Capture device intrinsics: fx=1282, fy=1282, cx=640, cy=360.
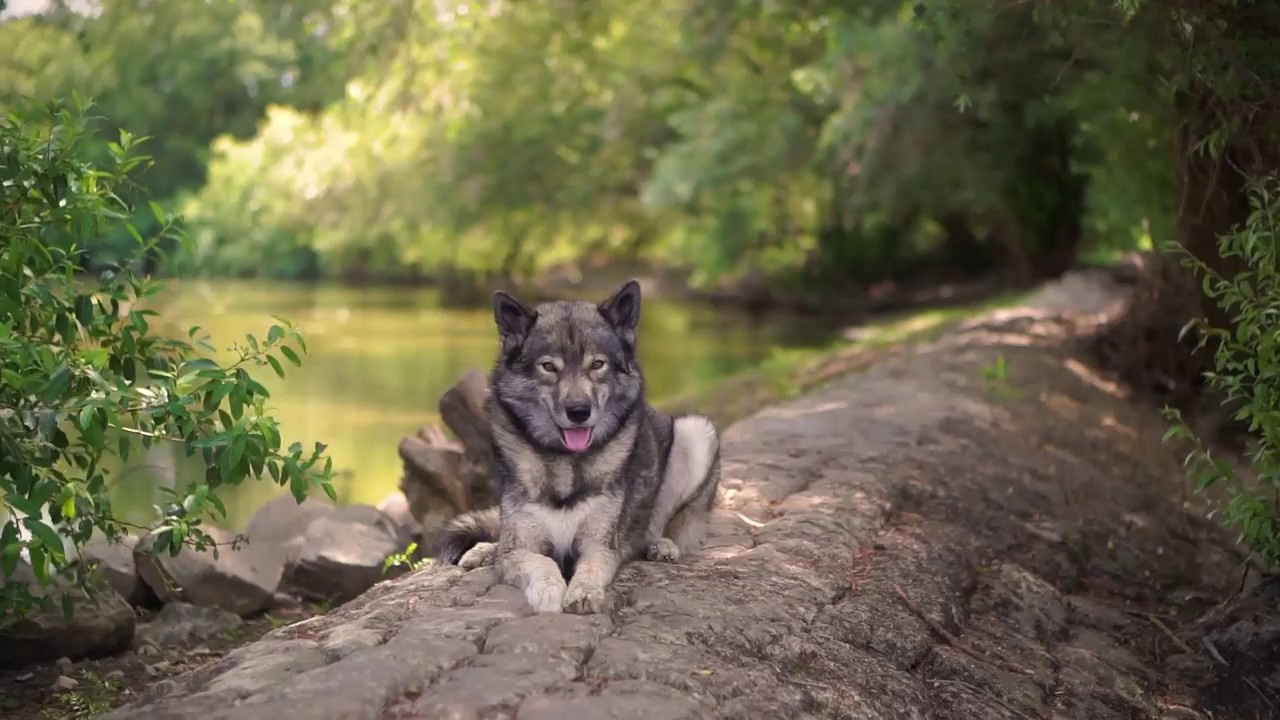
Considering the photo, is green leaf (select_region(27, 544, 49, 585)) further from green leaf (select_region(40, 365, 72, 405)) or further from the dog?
the dog

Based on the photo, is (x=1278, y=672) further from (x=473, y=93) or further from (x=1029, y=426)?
(x=473, y=93)

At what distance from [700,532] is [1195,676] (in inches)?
117

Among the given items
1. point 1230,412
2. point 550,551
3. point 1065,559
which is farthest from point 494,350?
point 550,551

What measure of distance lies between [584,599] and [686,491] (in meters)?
1.57

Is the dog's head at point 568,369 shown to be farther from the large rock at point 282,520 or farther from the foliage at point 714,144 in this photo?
the foliage at point 714,144

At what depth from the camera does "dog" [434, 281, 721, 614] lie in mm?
6043

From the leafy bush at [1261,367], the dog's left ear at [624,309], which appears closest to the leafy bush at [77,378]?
the dog's left ear at [624,309]

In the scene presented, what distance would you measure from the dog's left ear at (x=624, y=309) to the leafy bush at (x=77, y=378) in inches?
63.2

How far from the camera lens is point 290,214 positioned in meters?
39.4

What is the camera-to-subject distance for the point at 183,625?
8828mm

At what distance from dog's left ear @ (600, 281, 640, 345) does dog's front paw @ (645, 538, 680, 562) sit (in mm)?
1130

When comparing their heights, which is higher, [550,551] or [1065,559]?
[550,551]

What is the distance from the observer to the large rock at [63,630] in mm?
7828

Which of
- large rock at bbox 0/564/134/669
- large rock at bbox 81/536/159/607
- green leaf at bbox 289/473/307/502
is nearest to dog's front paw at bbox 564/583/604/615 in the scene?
green leaf at bbox 289/473/307/502
